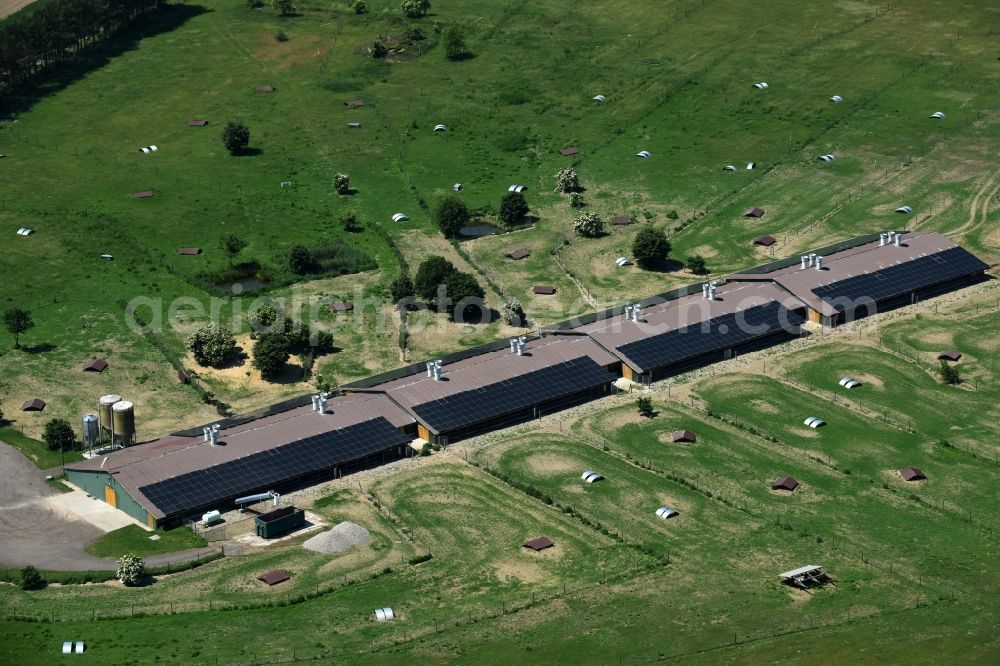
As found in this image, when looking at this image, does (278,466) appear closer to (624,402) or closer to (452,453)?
(452,453)

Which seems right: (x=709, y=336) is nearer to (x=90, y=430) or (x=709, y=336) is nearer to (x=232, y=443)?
(x=232, y=443)

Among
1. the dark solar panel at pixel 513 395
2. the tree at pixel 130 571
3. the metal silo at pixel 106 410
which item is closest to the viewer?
the tree at pixel 130 571

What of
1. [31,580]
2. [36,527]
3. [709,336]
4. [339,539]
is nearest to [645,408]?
[709,336]

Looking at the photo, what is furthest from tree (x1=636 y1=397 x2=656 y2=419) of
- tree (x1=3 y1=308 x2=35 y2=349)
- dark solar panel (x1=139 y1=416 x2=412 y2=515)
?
tree (x1=3 y1=308 x2=35 y2=349)

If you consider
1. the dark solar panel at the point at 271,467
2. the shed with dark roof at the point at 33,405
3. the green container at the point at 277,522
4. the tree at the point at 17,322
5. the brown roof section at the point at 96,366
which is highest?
the tree at the point at 17,322

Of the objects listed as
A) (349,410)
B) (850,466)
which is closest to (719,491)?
(850,466)

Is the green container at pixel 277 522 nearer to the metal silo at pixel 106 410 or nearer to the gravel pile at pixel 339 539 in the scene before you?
the gravel pile at pixel 339 539

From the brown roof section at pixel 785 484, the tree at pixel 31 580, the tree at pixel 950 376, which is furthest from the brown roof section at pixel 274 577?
the tree at pixel 950 376
